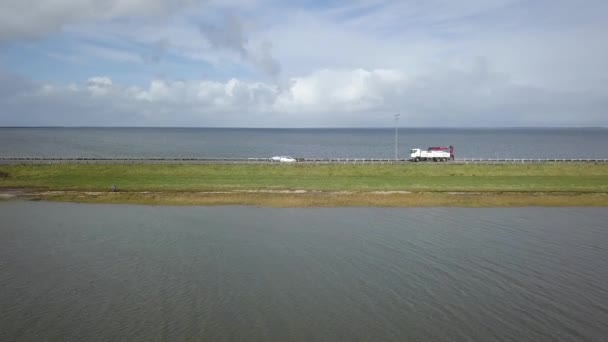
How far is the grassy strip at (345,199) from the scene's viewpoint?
155 feet

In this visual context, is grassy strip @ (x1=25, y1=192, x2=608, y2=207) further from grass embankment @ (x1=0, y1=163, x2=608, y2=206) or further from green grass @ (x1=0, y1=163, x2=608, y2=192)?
green grass @ (x1=0, y1=163, x2=608, y2=192)

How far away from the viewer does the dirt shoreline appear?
155ft

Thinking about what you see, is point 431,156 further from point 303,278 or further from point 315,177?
point 303,278

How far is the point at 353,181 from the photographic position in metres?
60.8

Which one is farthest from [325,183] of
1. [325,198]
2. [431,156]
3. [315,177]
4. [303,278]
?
[303,278]

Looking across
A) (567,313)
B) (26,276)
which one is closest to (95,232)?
(26,276)

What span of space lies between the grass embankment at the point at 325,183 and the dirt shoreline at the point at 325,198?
105 millimetres

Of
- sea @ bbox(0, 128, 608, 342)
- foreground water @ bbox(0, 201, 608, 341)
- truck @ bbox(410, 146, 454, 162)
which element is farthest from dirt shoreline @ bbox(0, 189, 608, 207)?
truck @ bbox(410, 146, 454, 162)

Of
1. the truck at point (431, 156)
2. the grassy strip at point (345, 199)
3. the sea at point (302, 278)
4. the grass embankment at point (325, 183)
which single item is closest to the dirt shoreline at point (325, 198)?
the grassy strip at point (345, 199)

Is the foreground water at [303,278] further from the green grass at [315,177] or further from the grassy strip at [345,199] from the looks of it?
the green grass at [315,177]

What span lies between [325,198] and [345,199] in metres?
2.17

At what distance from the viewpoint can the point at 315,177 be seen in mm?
65250

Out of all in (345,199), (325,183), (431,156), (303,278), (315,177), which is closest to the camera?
(303,278)

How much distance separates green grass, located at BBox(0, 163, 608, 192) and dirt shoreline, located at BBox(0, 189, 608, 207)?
266 centimetres
